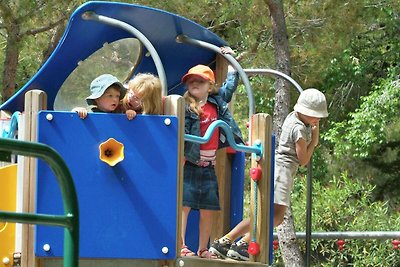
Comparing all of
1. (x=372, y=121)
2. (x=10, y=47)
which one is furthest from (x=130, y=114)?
(x=372, y=121)

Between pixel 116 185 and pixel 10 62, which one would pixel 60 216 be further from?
pixel 10 62

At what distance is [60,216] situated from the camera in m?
3.30

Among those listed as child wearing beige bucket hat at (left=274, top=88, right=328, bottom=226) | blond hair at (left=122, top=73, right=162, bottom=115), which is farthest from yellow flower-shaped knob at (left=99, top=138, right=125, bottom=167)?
child wearing beige bucket hat at (left=274, top=88, right=328, bottom=226)

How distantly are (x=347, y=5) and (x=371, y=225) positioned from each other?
9.68 feet

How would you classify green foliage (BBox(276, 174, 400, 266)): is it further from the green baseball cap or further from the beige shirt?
the green baseball cap

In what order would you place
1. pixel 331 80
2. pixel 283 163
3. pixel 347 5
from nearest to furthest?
pixel 283 163 < pixel 347 5 < pixel 331 80

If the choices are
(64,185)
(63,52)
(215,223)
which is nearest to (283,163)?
(215,223)

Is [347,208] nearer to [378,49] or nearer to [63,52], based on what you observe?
[378,49]

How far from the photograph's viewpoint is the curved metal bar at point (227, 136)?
590cm

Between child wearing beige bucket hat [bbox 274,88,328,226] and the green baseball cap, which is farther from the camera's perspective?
child wearing beige bucket hat [bbox 274,88,328,226]

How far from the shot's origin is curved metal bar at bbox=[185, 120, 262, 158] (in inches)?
232

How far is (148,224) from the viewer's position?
5629 millimetres

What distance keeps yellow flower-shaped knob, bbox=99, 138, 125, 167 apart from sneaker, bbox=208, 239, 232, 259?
1299 millimetres

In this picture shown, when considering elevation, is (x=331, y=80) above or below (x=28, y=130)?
above
